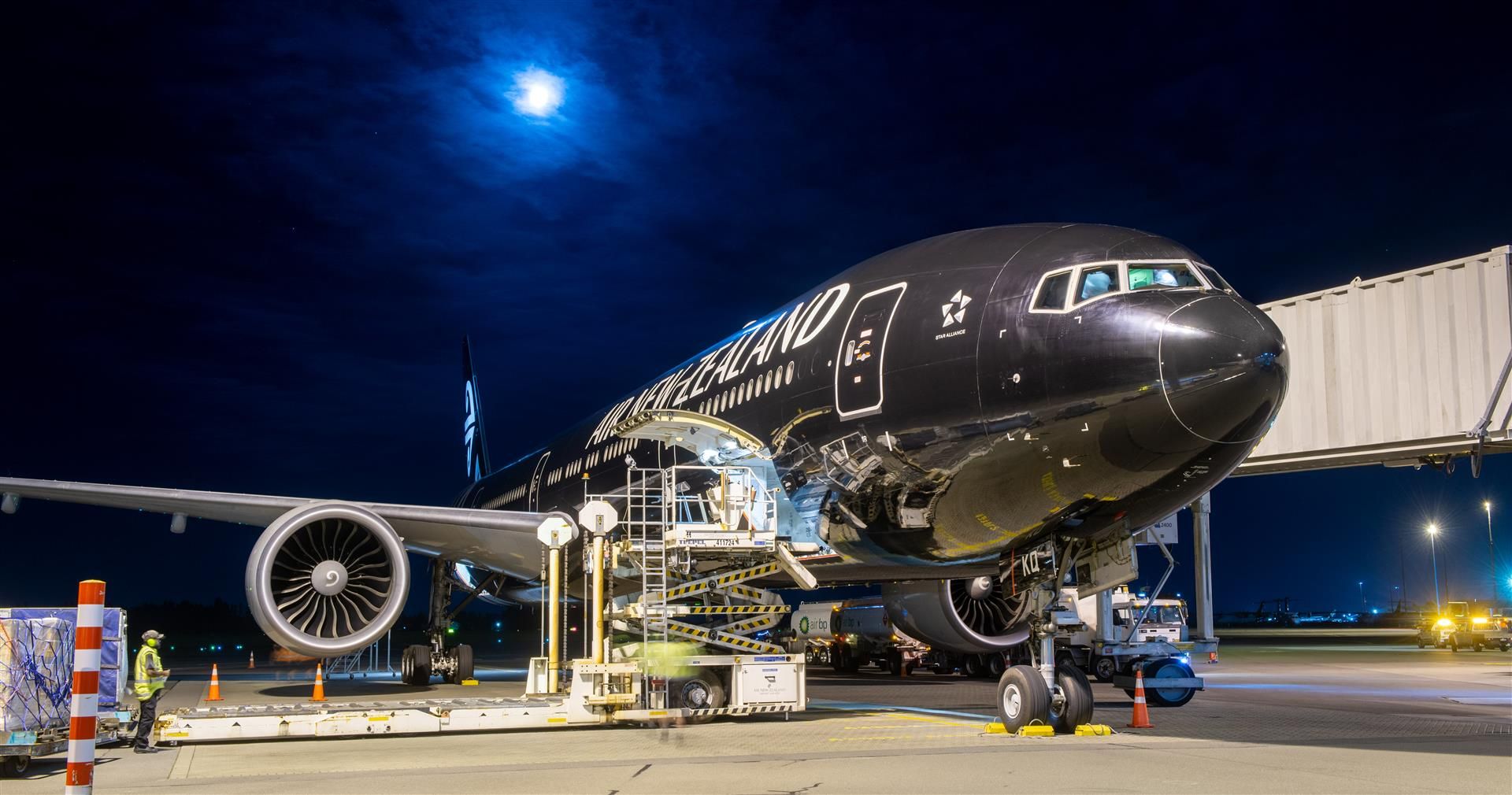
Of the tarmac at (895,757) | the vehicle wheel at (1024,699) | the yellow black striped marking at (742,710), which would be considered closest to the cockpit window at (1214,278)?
the tarmac at (895,757)

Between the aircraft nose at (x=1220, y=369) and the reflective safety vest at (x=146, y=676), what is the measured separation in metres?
8.84

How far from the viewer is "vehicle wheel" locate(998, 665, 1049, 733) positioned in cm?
1040

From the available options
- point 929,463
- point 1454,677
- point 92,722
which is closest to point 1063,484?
point 929,463

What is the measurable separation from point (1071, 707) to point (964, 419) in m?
2.90

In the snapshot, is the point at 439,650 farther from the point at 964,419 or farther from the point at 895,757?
the point at 964,419

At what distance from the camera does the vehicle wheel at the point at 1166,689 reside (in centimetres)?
1541

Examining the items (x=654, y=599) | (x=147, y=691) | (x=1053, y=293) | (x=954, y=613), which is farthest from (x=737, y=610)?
(x=147, y=691)

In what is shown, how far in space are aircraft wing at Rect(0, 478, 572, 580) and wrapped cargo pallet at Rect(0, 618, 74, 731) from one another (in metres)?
3.83

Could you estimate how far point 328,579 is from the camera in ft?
43.3

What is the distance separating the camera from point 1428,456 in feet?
46.1

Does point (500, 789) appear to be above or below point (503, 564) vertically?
below

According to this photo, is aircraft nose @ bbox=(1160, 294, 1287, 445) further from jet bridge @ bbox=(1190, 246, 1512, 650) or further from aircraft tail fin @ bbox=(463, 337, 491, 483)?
aircraft tail fin @ bbox=(463, 337, 491, 483)

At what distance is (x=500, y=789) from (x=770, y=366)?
5433mm

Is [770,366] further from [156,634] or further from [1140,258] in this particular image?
[156,634]
